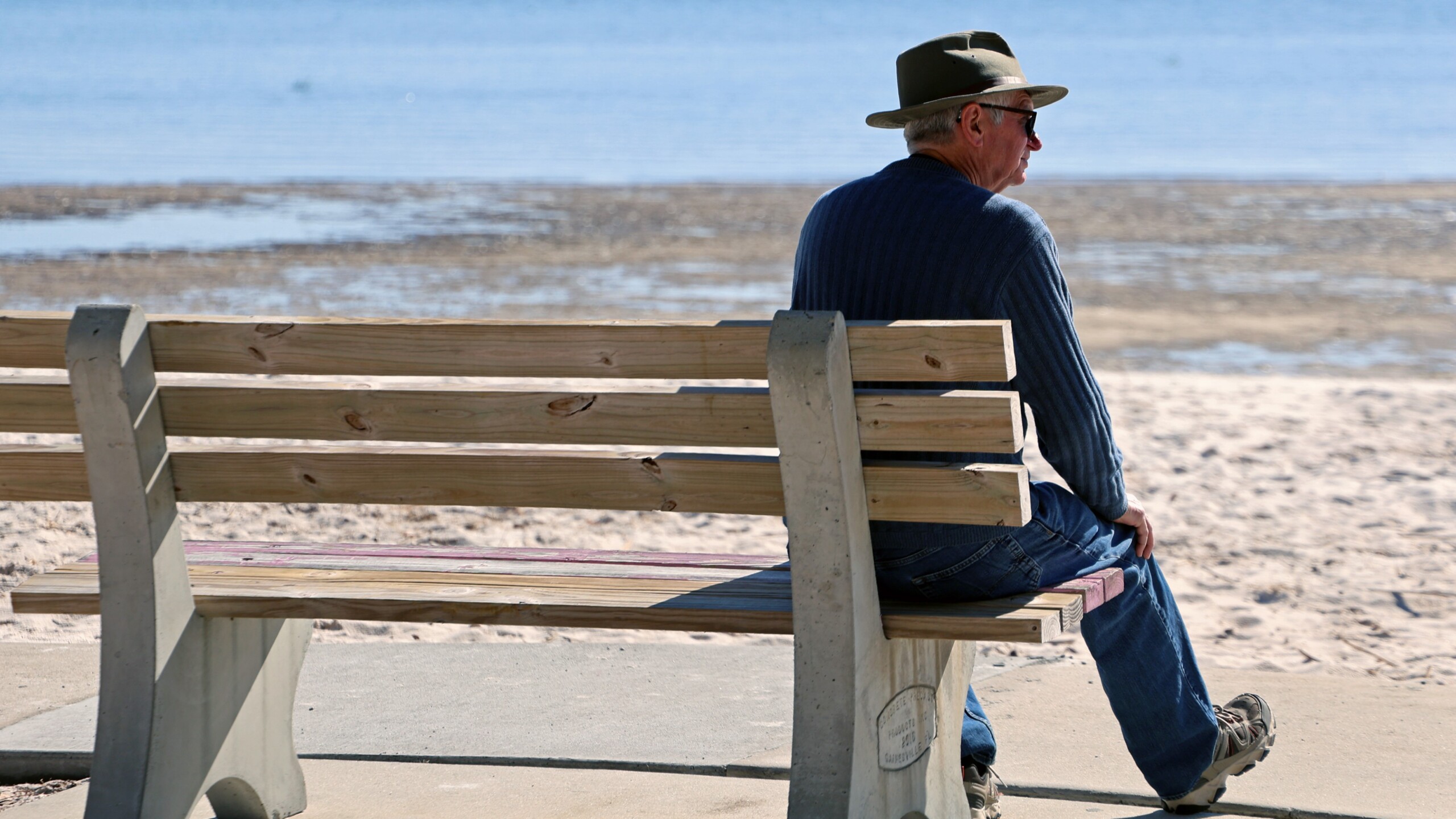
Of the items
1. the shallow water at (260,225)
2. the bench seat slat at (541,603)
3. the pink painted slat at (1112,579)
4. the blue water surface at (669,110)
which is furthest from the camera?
the blue water surface at (669,110)

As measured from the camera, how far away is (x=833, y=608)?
105 inches

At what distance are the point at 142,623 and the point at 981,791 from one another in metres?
1.72

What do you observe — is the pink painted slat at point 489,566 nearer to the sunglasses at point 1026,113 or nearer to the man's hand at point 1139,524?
the man's hand at point 1139,524

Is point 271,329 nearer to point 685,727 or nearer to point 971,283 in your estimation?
point 971,283

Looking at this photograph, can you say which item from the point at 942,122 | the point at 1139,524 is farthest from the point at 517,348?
the point at 1139,524

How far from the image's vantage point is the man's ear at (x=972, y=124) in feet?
10.4

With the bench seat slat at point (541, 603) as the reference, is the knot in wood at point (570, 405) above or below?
above

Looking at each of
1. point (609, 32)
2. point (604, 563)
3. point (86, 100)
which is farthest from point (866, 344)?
point (609, 32)

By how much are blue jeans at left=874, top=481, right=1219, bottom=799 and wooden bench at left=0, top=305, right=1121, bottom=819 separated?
7 centimetres

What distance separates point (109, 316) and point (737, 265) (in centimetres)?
1323

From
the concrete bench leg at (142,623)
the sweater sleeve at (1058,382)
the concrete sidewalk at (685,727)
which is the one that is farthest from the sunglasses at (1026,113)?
the concrete bench leg at (142,623)

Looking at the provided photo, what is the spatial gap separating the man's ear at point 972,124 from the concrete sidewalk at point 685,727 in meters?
1.46

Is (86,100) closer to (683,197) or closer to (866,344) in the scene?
(683,197)

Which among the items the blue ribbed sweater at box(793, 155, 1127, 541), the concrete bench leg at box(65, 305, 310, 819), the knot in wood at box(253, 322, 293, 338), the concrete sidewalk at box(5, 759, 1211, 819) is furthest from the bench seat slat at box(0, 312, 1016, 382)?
the concrete sidewalk at box(5, 759, 1211, 819)
